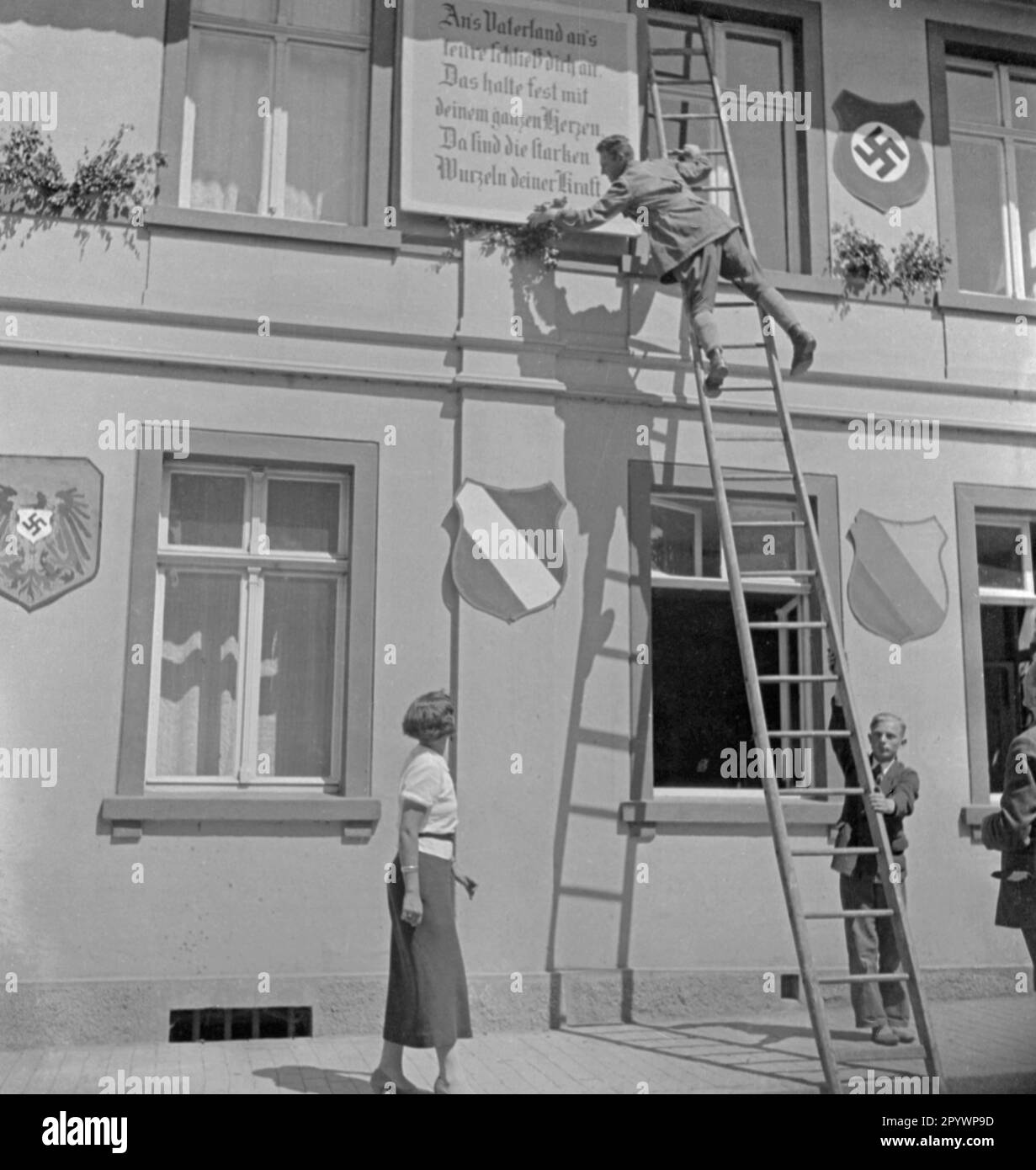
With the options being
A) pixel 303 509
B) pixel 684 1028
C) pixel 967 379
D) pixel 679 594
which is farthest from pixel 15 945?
pixel 967 379

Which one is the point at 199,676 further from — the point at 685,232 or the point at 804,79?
the point at 804,79

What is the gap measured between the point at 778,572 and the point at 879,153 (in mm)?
3196

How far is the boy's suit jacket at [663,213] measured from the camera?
789 cm

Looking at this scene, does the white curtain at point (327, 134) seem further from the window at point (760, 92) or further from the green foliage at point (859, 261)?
the green foliage at point (859, 261)

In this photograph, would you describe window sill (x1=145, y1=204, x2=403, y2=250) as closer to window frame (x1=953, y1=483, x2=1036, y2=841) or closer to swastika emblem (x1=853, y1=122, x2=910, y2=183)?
swastika emblem (x1=853, y1=122, x2=910, y2=183)

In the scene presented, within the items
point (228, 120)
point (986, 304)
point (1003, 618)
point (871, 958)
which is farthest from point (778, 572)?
point (228, 120)

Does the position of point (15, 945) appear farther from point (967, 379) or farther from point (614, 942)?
point (967, 379)

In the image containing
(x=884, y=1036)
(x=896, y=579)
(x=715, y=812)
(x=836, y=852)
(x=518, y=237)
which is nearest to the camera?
(x=836, y=852)

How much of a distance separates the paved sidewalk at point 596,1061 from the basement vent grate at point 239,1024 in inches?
4.0

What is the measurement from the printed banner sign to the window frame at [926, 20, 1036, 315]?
7.05ft

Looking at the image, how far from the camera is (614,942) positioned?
781cm

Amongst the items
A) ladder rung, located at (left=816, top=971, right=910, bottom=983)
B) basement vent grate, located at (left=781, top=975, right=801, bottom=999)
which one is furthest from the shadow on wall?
ladder rung, located at (left=816, top=971, right=910, bottom=983)

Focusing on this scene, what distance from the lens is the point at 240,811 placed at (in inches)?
289
